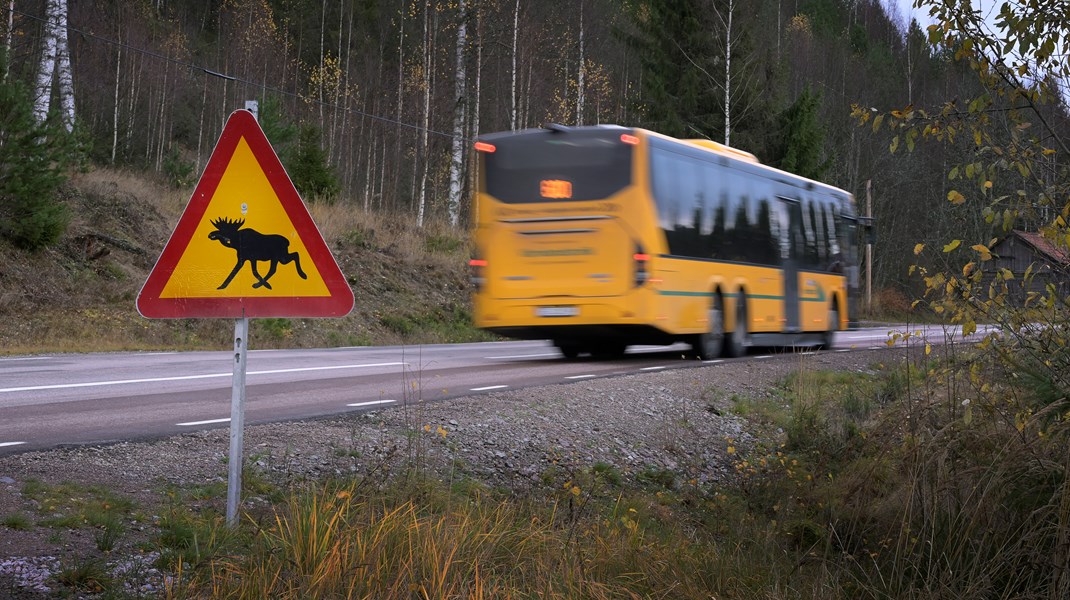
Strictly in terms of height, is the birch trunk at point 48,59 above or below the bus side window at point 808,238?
above

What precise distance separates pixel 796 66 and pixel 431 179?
22.9 meters

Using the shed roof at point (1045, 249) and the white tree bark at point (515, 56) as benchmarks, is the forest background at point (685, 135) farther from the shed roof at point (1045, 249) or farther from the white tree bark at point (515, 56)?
the white tree bark at point (515, 56)

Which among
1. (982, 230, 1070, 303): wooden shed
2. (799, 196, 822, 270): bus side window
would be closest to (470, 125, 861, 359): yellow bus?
(799, 196, 822, 270): bus side window

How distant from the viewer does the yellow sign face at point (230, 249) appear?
5199 mm

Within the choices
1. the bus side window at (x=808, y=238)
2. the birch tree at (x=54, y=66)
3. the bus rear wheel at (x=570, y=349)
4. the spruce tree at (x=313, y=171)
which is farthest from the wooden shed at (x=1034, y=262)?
the spruce tree at (x=313, y=171)

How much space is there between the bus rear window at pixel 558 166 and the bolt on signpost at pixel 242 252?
1123 cm

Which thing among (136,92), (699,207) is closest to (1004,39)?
(699,207)

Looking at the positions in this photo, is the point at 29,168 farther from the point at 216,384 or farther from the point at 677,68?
the point at 677,68

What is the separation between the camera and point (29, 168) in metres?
19.6

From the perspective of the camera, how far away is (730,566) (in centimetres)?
632

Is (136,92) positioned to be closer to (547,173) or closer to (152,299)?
(547,173)

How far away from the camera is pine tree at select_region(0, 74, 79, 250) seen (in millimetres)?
19203

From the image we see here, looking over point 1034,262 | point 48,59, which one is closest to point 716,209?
point 1034,262

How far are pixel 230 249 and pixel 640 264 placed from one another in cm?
1131
